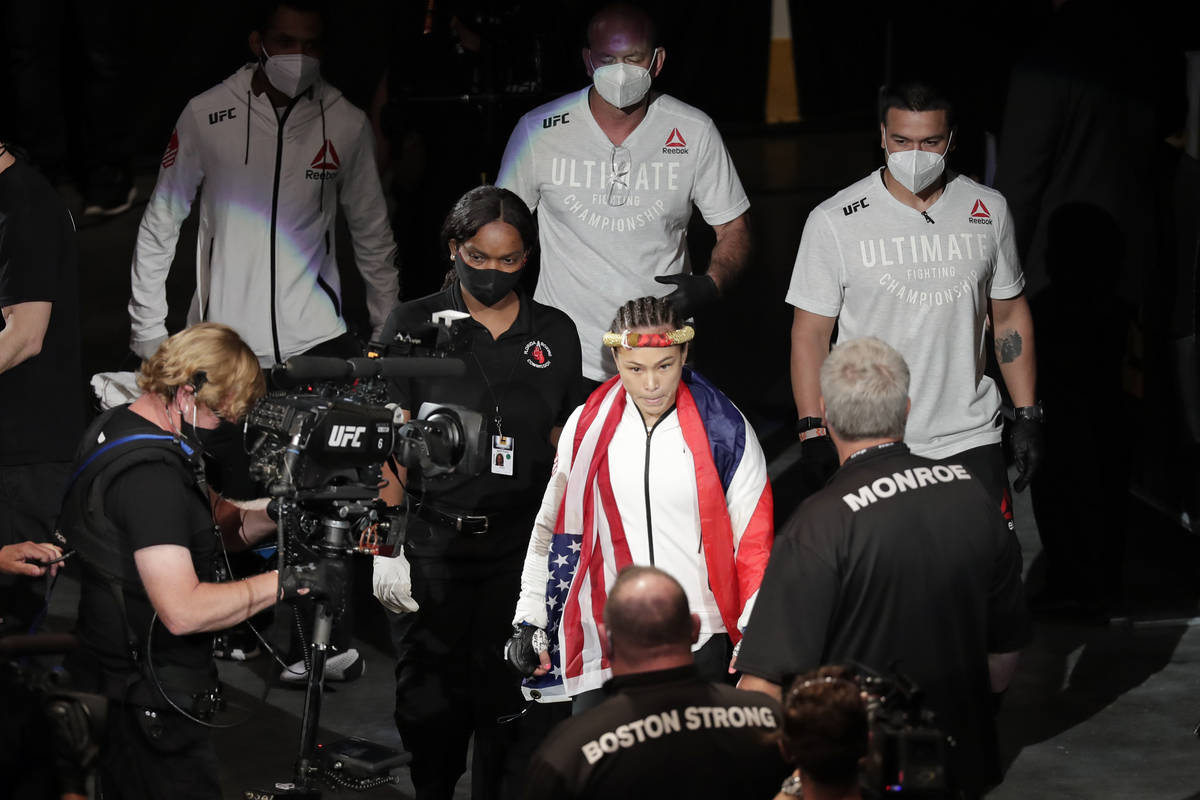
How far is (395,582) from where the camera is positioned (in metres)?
5.03

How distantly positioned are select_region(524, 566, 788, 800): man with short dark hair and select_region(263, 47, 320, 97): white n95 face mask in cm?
337

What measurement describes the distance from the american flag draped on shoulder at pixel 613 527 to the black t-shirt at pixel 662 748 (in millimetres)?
1184

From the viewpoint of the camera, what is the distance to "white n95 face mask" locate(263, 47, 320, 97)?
629cm

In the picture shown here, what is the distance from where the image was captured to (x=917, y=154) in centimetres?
551

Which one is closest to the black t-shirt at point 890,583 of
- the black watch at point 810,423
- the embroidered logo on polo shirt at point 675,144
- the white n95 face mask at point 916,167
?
the black watch at point 810,423

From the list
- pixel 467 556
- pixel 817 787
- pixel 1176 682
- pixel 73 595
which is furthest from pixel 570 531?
pixel 73 595

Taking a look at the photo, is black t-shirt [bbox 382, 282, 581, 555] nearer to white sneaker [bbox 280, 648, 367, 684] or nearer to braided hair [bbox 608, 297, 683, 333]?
braided hair [bbox 608, 297, 683, 333]

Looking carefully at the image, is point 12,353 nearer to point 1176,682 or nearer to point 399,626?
point 399,626

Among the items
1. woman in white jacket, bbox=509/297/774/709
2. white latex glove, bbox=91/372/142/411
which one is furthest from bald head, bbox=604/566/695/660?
white latex glove, bbox=91/372/142/411

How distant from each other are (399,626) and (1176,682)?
2990 mm

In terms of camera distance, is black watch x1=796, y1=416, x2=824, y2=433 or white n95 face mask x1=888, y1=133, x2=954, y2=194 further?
black watch x1=796, y1=416, x2=824, y2=433

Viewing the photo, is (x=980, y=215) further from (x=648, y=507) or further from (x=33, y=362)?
(x=33, y=362)

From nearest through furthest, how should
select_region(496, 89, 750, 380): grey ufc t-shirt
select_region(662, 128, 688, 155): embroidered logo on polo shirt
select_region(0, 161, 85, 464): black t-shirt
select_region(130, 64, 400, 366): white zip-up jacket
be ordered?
select_region(0, 161, 85, 464): black t-shirt < select_region(496, 89, 750, 380): grey ufc t-shirt < select_region(662, 128, 688, 155): embroidered logo on polo shirt < select_region(130, 64, 400, 366): white zip-up jacket

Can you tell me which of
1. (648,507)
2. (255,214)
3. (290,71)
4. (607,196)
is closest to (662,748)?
(648,507)
